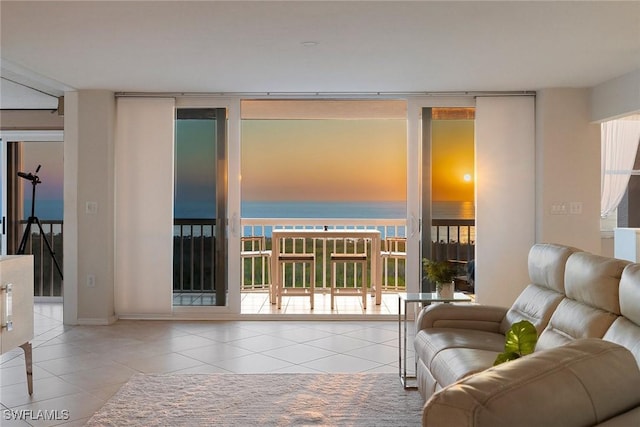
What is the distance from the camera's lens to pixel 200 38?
406cm

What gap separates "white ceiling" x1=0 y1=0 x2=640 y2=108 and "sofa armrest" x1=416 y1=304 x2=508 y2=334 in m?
1.84

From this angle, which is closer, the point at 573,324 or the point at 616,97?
the point at 573,324

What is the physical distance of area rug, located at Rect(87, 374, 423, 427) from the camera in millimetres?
3217

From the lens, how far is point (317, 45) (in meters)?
4.22

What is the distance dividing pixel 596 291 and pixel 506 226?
11.2ft

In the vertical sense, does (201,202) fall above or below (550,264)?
above

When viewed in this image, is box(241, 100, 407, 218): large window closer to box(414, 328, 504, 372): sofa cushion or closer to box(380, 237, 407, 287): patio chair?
box(380, 237, 407, 287): patio chair

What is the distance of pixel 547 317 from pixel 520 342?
156cm

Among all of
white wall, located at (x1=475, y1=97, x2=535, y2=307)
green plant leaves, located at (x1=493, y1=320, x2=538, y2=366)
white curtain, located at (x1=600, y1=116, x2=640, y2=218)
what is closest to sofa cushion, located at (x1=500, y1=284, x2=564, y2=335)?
green plant leaves, located at (x1=493, y1=320, x2=538, y2=366)

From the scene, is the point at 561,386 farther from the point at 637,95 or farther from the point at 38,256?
the point at 38,256

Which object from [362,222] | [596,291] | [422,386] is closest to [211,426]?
[422,386]

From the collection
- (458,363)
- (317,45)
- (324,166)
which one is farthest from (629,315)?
(324,166)

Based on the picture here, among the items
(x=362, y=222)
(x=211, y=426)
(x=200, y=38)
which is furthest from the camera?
(x=362, y=222)

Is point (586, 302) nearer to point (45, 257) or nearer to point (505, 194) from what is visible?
point (505, 194)
